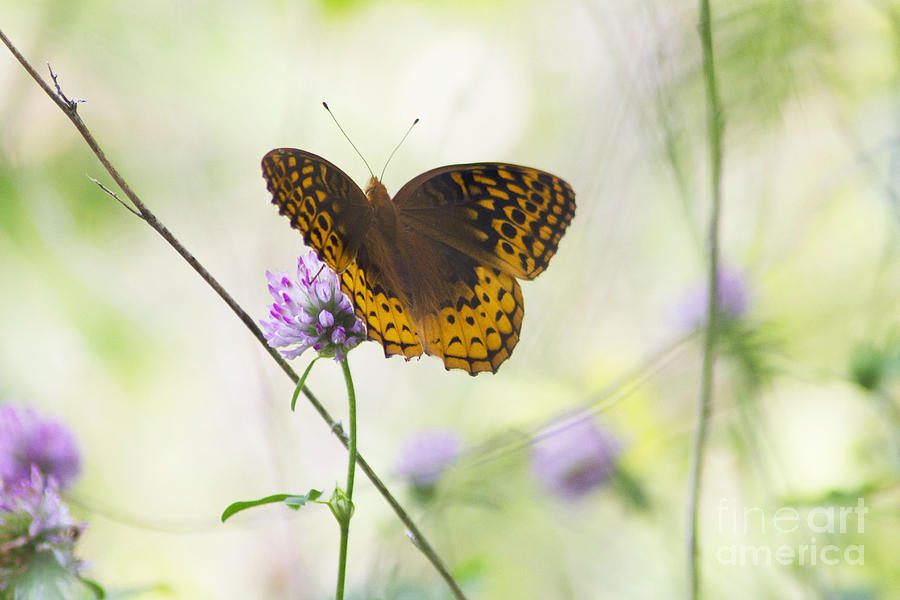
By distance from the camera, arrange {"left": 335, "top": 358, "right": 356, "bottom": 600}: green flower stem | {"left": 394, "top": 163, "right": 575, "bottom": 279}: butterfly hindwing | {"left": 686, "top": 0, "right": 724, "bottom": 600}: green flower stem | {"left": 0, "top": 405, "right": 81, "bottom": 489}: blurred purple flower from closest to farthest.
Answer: {"left": 335, "top": 358, "right": 356, "bottom": 600}: green flower stem < {"left": 686, "top": 0, "right": 724, "bottom": 600}: green flower stem < {"left": 394, "top": 163, "right": 575, "bottom": 279}: butterfly hindwing < {"left": 0, "top": 405, "right": 81, "bottom": 489}: blurred purple flower

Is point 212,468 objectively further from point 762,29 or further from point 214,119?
point 762,29

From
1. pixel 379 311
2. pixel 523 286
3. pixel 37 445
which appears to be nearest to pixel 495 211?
pixel 379 311

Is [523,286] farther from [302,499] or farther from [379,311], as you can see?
[302,499]

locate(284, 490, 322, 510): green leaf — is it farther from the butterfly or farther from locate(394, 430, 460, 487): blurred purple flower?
locate(394, 430, 460, 487): blurred purple flower

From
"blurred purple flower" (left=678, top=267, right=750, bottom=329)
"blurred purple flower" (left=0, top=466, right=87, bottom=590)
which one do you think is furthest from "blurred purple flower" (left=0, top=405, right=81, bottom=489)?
"blurred purple flower" (left=678, top=267, right=750, bottom=329)

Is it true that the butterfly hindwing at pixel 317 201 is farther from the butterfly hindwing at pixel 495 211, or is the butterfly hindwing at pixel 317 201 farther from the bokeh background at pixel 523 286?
the bokeh background at pixel 523 286
